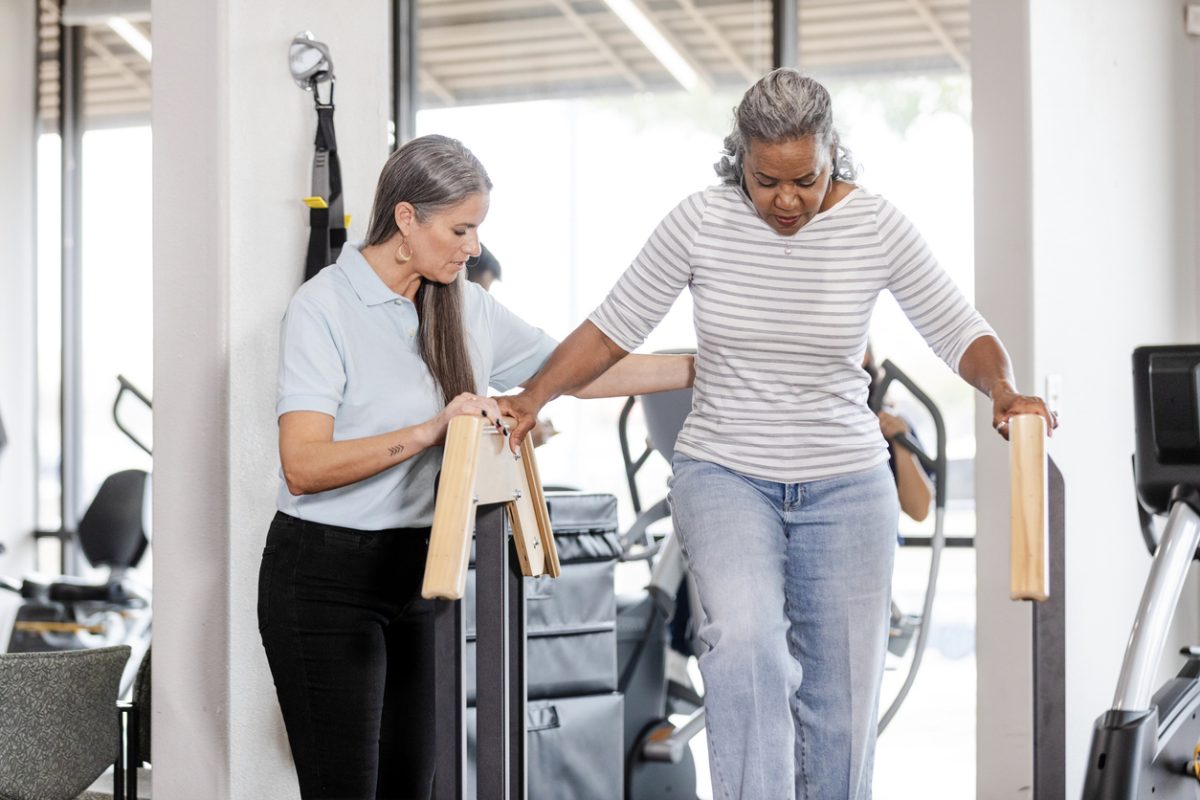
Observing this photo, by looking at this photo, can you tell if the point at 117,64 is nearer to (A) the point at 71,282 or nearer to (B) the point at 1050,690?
(A) the point at 71,282

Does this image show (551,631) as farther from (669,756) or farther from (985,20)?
(985,20)

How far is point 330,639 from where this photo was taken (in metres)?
1.98

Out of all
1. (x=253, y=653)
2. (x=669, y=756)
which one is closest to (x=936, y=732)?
(x=669, y=756)

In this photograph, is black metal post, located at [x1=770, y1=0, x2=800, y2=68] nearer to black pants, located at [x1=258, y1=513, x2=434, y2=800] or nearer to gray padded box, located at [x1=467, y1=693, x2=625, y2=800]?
gray padded box, located at [x1=467, y1=693, x2=625, y2=800]

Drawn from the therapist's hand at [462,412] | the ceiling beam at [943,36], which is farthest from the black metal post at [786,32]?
the therapist's hand at [462,412]

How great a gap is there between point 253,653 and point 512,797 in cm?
83

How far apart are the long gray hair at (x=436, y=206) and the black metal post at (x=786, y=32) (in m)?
2.56

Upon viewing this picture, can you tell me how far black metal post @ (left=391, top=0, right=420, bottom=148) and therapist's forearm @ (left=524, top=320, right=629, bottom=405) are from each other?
2995mm

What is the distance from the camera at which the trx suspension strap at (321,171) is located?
2.50 m

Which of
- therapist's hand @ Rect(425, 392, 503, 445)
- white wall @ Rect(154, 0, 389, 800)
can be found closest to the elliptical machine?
therapist's hand @ Rect(425, 392, 503, 445)

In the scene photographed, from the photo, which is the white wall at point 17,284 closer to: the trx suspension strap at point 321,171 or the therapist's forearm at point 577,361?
the trx suspension strap at point 321,171

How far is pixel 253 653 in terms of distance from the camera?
8.10 ft

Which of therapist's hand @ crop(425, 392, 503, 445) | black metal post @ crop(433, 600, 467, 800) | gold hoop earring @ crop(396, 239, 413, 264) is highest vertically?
gold hoop earring @ crop(396, 239, 413, 264)

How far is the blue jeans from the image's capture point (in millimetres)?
1860
